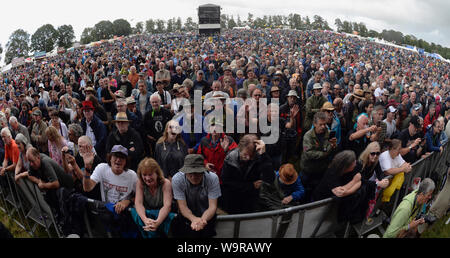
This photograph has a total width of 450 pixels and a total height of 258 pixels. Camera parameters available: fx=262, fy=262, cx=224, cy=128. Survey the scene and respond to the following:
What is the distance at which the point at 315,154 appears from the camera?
→ 3.67m

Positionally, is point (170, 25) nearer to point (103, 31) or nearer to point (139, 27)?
point (139, 27)

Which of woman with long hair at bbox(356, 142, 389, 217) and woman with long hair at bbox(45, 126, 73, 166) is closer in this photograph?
woman with long hair at bbox(356, 142, 389, 217)

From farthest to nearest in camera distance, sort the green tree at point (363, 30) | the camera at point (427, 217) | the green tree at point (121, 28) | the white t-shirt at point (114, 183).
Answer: the green tree at point (363, 30) < the green tree at point (121, 28) < the camera at point (427, 217) < the white t-shirt at point (114, 183)

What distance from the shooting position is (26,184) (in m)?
3.66

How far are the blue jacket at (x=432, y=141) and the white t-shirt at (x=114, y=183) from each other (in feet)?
16.7

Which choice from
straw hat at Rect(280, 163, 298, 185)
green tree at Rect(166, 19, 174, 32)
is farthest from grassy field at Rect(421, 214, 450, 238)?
green tree at Rect(166, 19, 174, 32)

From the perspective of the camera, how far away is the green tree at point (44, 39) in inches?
971

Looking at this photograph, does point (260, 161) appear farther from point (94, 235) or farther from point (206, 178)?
point (94, 235)

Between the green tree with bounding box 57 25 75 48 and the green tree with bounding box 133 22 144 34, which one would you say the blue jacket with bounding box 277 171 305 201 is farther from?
the green tree with bounding box 133 22 144 34

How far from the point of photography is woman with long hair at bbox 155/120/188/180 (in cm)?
385

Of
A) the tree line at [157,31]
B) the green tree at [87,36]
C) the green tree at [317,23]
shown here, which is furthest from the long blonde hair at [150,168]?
the green tree at [317,23]

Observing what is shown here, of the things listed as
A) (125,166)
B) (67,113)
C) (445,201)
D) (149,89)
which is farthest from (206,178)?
(149,89)

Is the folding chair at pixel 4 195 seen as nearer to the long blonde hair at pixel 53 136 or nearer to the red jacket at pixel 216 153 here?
the long blonde hair at pixel 53 136

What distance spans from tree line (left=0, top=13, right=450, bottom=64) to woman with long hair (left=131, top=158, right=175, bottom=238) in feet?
58.8
